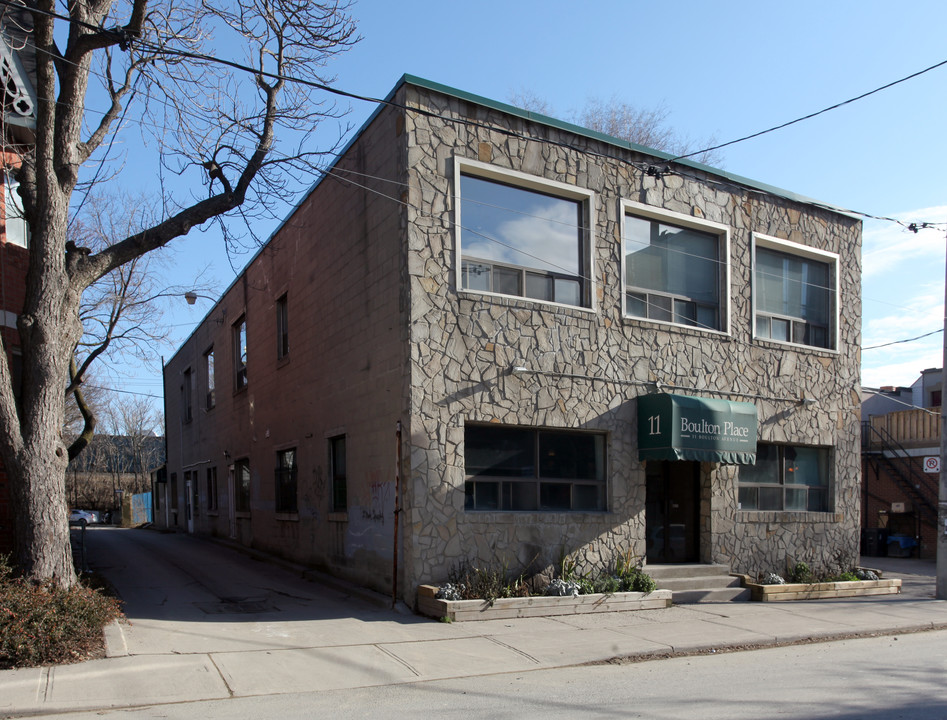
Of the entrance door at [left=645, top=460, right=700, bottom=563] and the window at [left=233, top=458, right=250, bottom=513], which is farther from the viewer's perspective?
the window at [left=233, top=458, right=250, bottom=513]

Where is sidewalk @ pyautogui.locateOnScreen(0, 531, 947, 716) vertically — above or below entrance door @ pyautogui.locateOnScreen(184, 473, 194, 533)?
above

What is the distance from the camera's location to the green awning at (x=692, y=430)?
12609mm

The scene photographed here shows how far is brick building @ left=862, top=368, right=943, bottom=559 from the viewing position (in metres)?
23.7

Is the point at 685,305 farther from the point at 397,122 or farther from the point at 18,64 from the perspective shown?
the point at 18,64

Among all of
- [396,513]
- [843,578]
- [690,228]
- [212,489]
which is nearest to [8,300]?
[396,513]

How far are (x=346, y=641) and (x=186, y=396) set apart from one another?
22642mm

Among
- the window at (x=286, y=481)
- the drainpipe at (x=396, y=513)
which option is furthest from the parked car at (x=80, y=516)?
the drainpipe at (x=396, y=513)

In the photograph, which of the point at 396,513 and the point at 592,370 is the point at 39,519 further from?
the point at 592,370

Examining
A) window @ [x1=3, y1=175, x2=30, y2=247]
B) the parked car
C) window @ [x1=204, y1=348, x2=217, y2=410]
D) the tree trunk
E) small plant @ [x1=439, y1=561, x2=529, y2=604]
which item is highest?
window @ [x1=3, y1=175, x2=30, y2=247]

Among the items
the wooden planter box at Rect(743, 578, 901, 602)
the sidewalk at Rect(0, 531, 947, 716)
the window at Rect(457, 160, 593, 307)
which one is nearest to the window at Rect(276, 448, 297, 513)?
the sidewalk at Rect(0, 531, 947, 716)

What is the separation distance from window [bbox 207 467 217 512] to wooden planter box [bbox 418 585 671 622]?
51.5ft

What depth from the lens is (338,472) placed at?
47.3ft

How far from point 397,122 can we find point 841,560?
39.2 ft

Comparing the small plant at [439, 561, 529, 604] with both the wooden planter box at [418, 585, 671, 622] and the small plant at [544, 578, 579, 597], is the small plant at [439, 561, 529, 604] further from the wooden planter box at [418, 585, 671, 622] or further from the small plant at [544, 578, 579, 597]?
the small plant at [544, 578, 579, 597]
